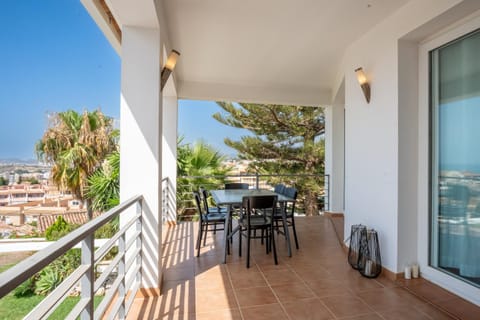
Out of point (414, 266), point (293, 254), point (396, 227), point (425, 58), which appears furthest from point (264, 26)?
point (414, 266)

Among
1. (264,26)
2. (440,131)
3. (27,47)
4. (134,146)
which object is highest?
(27,47)

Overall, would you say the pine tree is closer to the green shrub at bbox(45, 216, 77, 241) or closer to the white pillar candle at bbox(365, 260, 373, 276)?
the green shrub at bbox(45, 216, 77, 241)

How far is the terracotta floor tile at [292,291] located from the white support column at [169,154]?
2.84 metres

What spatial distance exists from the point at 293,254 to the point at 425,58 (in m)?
2.60

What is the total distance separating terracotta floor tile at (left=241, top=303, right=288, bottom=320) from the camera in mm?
2039

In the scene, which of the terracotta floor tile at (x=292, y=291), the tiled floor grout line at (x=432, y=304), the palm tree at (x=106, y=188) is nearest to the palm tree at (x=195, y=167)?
the palm tree at (x=106, y=188)

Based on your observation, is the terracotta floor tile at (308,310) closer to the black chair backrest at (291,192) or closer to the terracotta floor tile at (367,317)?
the terracotta floor tile at (367,317)

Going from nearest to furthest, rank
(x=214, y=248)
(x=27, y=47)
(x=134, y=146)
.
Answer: (x=134, y=146) → (x=214, y=248) → (x=27, y=47)

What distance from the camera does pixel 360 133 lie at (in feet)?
10.7

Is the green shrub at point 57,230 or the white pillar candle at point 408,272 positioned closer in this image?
the white pillar candle at point 408,272

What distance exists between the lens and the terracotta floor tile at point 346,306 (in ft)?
6.92

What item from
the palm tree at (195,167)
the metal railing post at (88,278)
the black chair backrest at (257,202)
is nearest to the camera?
the metal railing post at (88,278)

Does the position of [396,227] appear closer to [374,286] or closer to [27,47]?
[374,286]

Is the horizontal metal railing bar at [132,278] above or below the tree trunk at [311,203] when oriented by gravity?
above
